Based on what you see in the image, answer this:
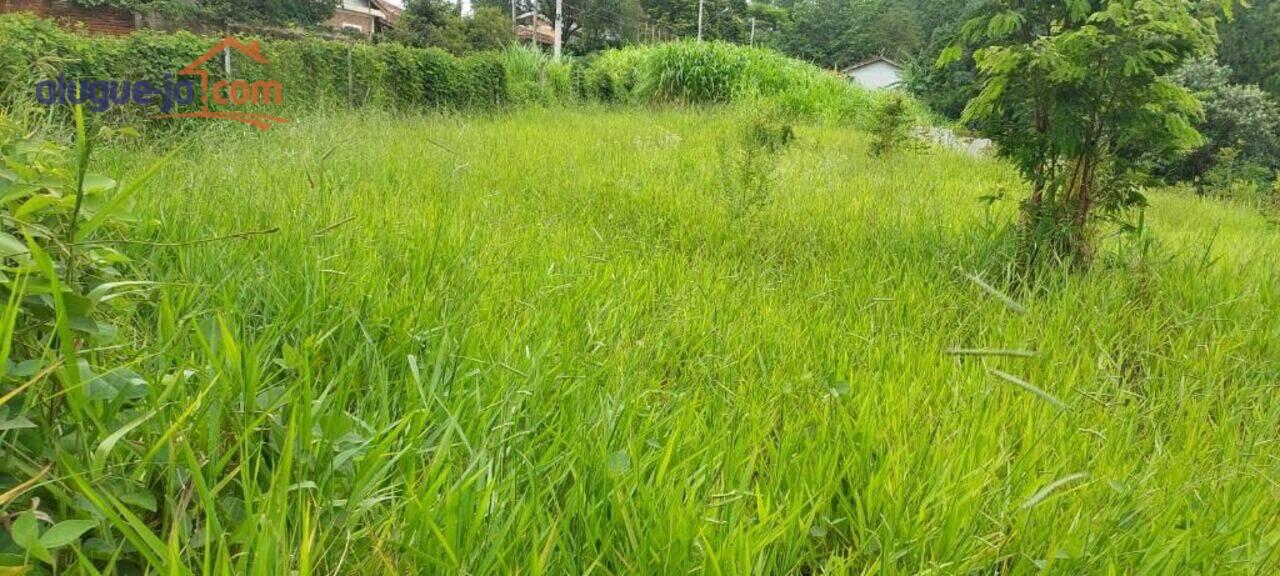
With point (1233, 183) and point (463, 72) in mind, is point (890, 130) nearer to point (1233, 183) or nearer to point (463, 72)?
point (463, 72)

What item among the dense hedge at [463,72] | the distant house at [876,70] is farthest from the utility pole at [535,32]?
the distant house at [876,70]

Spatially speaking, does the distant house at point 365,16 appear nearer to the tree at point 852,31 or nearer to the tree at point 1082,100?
the tree at point 852,31

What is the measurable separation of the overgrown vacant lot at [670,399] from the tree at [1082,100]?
10.0 inches

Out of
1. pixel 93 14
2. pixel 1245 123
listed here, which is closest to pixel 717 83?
pixel 93 14

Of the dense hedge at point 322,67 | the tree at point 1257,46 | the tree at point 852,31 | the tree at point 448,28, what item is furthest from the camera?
the tree at point 852,31

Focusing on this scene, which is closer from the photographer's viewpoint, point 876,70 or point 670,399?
point 670,399

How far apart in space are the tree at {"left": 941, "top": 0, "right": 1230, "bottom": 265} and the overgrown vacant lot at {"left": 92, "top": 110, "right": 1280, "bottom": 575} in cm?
25

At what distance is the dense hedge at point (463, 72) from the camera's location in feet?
18.9

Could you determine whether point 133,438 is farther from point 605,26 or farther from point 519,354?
point 605,26

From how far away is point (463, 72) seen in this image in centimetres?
1011

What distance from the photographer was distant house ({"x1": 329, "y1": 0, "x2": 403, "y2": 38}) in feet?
114

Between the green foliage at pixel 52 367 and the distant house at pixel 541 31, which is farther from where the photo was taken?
the distant house at pixel 541 31

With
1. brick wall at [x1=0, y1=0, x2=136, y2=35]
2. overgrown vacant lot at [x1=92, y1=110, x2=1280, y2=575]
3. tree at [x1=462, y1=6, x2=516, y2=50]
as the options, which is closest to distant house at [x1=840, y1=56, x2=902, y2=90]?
tree at [x1=462, y1=6, x2=516, y2=50]

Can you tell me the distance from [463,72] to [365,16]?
3144 centimetres
